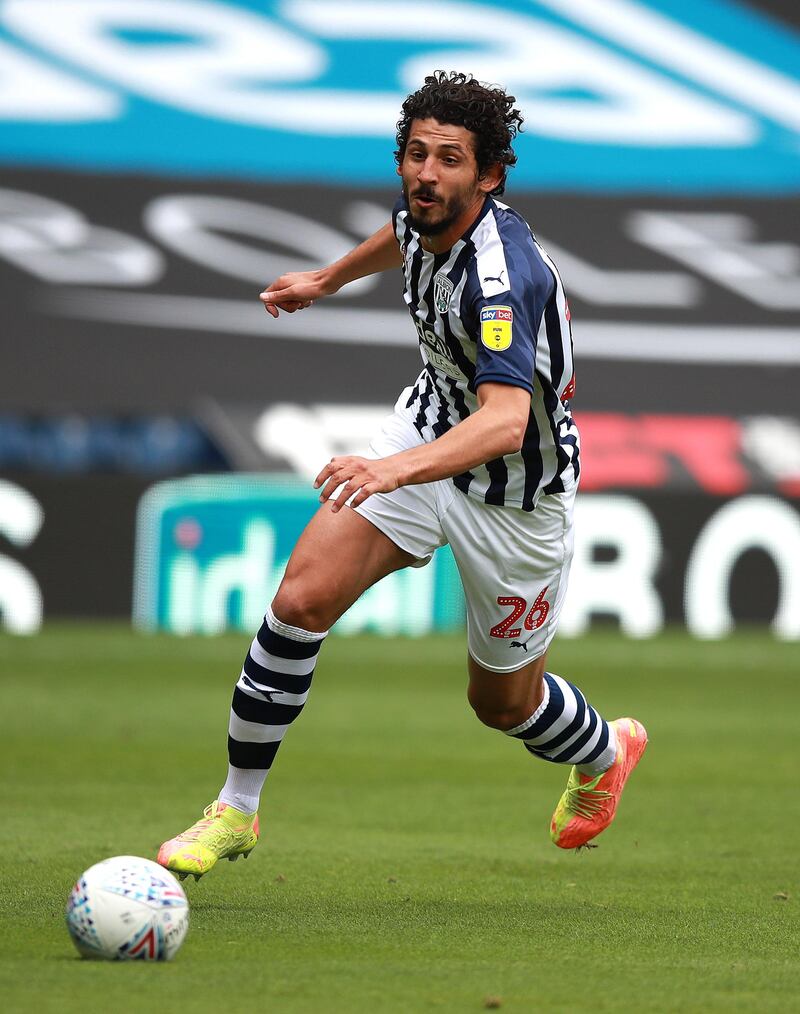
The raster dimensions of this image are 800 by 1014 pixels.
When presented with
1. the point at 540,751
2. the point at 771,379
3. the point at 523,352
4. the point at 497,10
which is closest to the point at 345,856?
the point at 540,751

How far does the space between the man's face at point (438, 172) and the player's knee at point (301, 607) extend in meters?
1.03

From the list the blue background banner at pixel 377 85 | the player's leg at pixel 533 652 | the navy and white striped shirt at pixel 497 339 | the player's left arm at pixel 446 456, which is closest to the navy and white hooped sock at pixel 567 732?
the player's leg at pixel 533 652

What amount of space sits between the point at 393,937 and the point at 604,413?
1355 centimetres

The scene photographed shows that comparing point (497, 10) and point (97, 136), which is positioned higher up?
point (497, 10)

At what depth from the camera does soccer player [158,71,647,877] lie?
4.49 m

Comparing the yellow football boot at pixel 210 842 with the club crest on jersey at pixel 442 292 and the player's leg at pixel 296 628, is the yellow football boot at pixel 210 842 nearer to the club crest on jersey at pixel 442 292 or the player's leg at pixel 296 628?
the player's leg at pixel 296 628

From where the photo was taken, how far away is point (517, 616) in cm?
509

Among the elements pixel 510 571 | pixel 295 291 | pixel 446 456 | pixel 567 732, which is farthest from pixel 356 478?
pixel 567 732

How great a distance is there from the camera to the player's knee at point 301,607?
15.4 feet

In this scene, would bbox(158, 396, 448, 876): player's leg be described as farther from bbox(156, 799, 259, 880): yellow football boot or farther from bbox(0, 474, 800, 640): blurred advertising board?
bbox(0, 474, 800, 640): blurred advertising board

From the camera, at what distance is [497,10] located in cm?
1992

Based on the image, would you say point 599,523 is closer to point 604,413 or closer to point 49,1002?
point 604,413

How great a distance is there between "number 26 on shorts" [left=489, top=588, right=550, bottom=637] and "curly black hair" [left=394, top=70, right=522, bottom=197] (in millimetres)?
1248

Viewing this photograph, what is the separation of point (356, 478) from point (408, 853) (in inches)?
83.8
